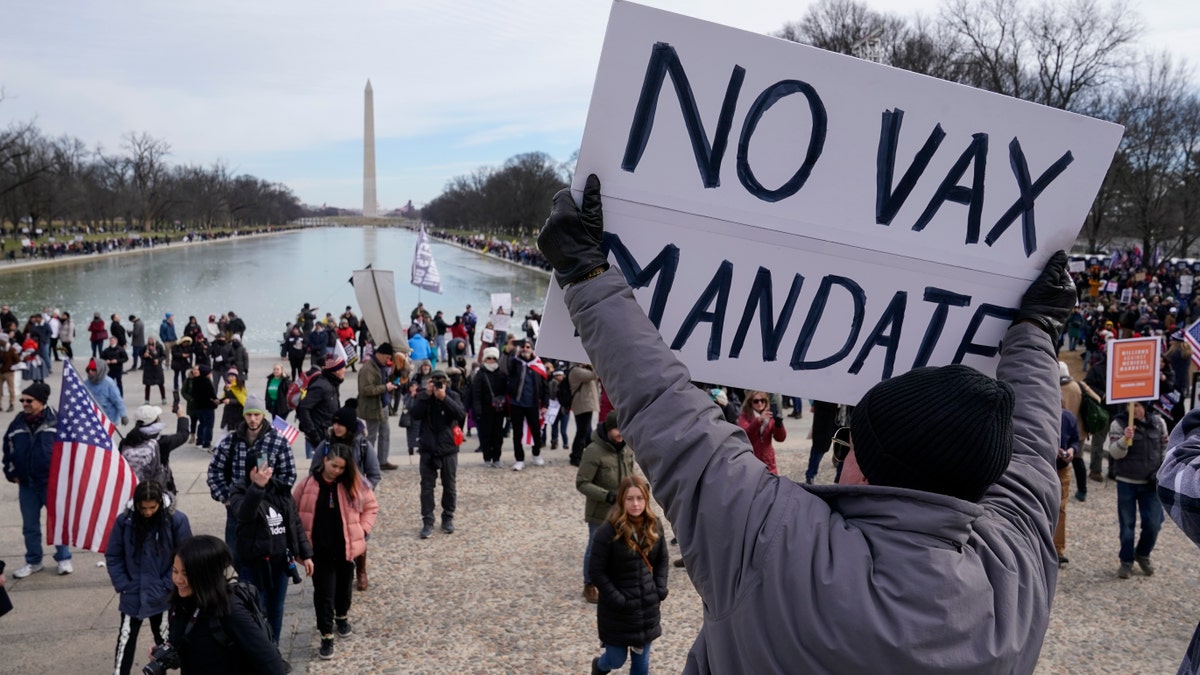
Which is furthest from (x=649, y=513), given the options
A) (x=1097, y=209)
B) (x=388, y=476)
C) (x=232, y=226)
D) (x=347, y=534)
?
(x=232, y=226)

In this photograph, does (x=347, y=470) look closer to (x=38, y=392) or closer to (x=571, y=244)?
(x=38, y=392)

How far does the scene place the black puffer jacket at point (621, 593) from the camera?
5.14m

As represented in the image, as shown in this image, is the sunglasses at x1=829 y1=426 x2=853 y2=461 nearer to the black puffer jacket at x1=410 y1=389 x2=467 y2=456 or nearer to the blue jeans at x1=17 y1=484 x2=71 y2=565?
the black puffer jacket at x1=410 y1=389 x2=467 y2=456

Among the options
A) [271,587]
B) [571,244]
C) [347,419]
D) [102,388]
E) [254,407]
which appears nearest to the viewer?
[571,244]

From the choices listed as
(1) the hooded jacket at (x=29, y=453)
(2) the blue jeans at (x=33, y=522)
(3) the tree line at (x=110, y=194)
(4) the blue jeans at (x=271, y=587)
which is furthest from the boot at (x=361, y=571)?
(3) the tree line at (x=110, y=194)

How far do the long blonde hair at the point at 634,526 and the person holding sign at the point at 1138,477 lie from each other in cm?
483

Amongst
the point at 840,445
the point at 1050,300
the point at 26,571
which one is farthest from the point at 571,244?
the point at 26,571

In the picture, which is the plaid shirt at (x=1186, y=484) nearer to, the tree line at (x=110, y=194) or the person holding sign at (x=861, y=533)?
the person holding sign at (x=861, y=533)

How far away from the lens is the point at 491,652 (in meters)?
6.16

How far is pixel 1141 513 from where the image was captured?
7535 millimetres

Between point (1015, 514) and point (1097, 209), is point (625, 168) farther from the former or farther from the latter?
point (1097, 209)

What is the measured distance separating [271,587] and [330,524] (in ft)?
1.84

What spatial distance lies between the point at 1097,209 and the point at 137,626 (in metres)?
38.3

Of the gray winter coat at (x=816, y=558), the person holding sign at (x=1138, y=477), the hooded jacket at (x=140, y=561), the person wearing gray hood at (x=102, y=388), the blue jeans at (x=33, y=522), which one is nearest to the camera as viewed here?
the gray winter coat at (x=816, y=558)
